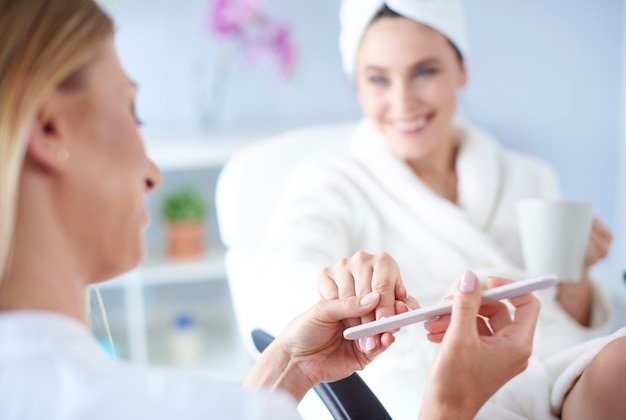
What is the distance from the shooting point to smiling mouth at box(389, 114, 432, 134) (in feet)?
4.81

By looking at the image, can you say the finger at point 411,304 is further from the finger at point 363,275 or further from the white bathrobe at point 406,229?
the white bathrobe at point 406,229

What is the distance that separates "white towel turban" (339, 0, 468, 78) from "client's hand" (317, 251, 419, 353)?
623 mm

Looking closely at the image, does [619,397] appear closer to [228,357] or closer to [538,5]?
[228,357]

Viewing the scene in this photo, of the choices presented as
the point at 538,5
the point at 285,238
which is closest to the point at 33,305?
the point at 285,238

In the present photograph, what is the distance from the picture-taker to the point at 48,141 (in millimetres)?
557

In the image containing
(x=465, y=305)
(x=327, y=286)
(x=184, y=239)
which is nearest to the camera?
(x=465, y=305)

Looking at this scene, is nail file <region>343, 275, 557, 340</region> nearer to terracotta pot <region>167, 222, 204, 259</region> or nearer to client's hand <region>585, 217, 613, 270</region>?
client's hand <region>585, 217, 613, 270</region>

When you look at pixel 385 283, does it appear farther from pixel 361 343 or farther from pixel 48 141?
pixel 48 141

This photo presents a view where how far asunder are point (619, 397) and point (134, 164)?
1.75 ft

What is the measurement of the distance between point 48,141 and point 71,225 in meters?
0.07

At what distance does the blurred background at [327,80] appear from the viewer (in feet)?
8.11

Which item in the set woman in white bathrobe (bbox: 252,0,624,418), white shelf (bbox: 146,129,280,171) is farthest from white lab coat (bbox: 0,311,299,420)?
white shelf (bbox: 146,129,280,171)

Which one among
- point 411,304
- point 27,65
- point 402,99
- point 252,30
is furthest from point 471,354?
point 252,30

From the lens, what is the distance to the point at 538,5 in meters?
2.47
